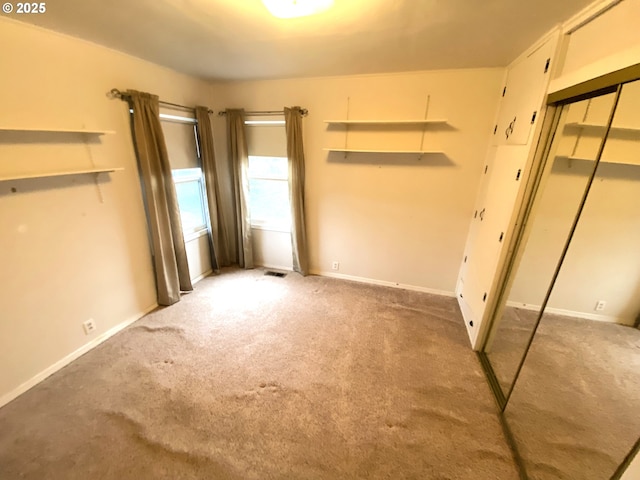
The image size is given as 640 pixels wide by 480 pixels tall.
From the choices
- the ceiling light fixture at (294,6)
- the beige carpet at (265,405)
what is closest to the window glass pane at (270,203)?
the beige carpet at (265,405)

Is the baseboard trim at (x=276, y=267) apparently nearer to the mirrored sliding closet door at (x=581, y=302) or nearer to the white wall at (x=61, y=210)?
the white wall at (x=61, y=210)

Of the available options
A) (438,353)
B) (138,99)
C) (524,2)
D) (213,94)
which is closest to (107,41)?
(138,99)

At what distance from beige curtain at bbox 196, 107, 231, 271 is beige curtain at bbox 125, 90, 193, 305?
24.7 inches

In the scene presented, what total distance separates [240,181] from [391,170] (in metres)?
1.98

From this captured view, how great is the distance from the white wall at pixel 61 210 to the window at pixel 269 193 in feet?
4.62

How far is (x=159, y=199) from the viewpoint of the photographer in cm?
266

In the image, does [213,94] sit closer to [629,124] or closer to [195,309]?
[195,309]

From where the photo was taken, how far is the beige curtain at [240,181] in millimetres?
3309

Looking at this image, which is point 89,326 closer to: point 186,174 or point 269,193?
point 186,174

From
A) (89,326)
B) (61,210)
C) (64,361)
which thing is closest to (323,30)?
(61,210)

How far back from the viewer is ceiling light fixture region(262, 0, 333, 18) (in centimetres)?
126

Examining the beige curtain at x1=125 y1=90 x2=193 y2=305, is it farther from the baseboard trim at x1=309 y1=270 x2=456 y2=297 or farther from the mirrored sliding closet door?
the mirrored sliding closet door

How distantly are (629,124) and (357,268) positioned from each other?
2694 mm

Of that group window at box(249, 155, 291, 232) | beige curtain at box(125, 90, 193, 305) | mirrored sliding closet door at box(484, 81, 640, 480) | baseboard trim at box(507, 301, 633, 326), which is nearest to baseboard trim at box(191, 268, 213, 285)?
beige curtain at box(125, 90, 193, 305)
